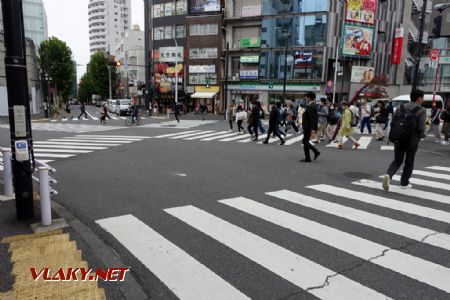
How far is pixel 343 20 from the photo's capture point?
36000mm

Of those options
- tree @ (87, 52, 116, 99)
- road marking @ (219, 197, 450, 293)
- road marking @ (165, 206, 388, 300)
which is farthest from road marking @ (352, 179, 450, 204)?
tree @ (87, 52, 116, 99)

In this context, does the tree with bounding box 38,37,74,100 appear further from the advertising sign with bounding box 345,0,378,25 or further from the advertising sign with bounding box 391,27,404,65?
the advertising sign with bounding box 391,27,404,65

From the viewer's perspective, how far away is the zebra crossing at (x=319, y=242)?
10.0ft

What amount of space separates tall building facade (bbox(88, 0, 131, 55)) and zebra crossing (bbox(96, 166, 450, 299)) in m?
133

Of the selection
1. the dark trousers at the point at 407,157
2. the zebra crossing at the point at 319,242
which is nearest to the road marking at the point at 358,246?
the zebra crossing at the point at 319,242

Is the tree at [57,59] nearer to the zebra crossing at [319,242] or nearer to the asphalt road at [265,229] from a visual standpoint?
the asphalt road at [265,229]

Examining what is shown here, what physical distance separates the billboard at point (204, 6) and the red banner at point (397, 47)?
72.2 feet

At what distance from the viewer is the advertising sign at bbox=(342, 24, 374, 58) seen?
119 ft

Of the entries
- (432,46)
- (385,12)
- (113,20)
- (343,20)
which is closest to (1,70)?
(343,20)

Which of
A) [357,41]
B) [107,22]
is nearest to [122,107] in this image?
[357,41]

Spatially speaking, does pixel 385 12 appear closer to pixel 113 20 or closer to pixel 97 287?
pixel 97 287

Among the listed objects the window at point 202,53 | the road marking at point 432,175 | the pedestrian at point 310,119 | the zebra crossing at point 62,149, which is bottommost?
the zebra crossing at point 62,149

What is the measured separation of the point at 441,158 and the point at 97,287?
1137 cm

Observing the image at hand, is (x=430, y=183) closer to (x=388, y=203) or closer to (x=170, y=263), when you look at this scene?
(x=388, y=203)
